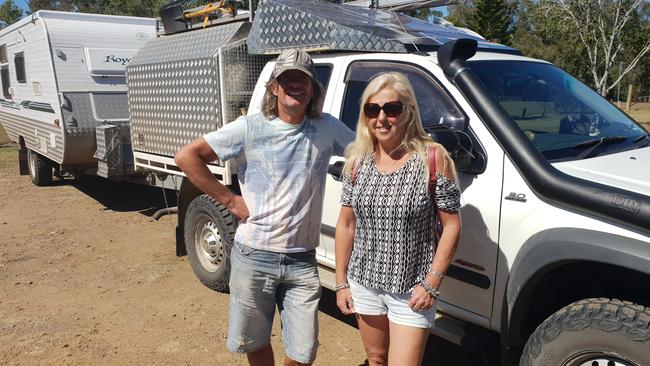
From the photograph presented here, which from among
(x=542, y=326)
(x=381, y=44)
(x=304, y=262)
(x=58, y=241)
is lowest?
(x=58, y=241)

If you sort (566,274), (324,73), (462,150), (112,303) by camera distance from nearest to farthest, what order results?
(566,274), (462,150), (324,73), (112,303)

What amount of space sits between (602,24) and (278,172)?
76.5 ft

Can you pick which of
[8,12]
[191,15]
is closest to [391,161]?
[191,15]

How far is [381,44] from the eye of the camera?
3611mm

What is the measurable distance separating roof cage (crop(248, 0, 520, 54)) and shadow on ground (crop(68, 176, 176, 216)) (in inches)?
163

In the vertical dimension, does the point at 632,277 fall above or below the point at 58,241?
above

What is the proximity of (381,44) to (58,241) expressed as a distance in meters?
4.87

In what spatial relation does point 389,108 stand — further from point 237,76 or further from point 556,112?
point 237,76

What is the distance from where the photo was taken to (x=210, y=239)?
488cm

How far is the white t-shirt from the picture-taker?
259cm

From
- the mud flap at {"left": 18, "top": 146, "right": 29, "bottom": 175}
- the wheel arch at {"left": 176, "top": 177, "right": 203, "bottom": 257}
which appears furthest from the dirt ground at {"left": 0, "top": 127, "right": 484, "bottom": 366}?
the mud flap at {"left": 18, "top": 146, "right": 29, "bottom": 175}

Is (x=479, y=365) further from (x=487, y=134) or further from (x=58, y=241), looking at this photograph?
(x=58, y=241)

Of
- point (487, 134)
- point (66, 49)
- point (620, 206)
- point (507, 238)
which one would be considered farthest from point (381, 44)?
point (66, 49)

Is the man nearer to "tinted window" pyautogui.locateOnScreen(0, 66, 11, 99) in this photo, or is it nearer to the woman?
the woman
